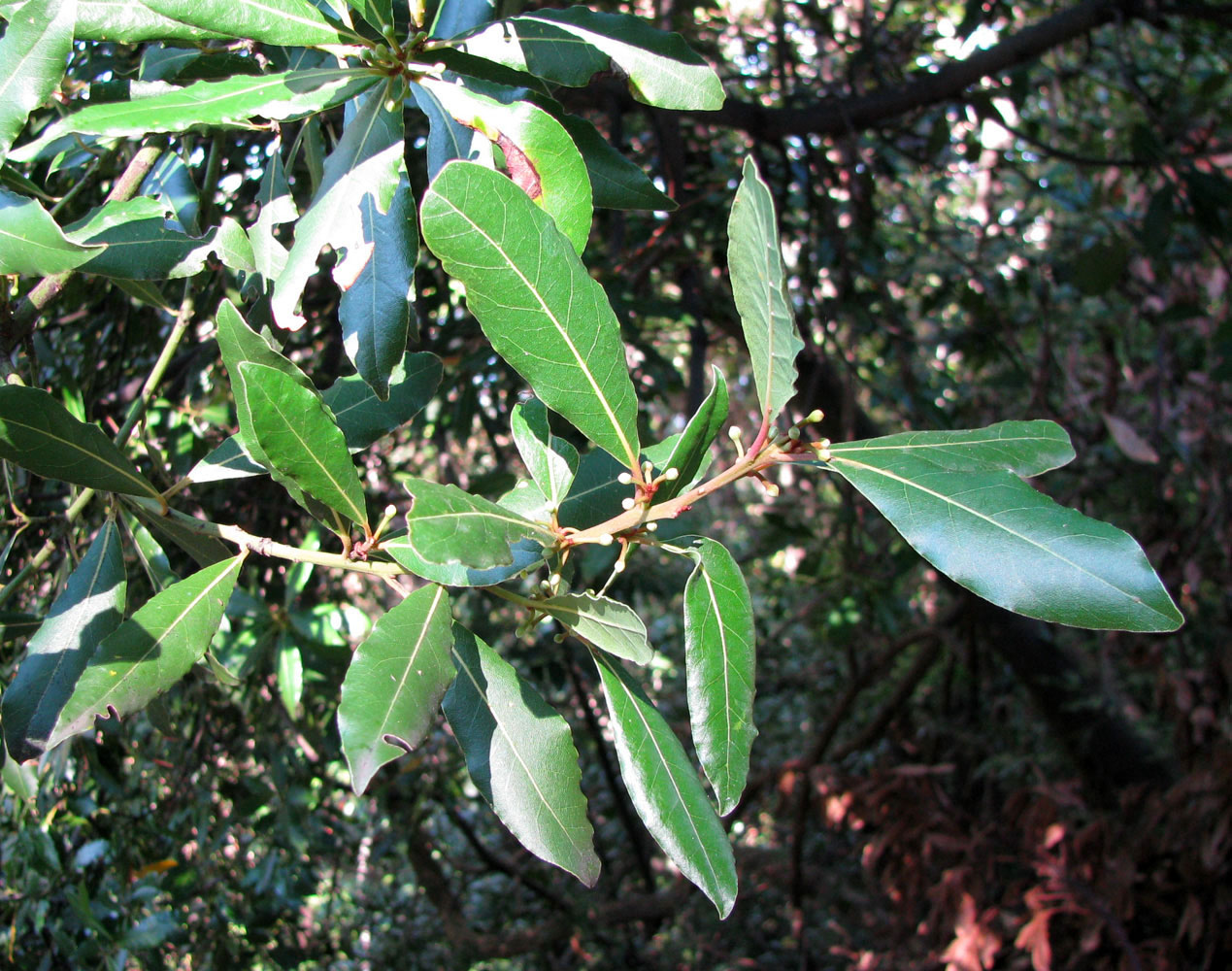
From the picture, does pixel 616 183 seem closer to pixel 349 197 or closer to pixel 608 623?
pixel 349 197

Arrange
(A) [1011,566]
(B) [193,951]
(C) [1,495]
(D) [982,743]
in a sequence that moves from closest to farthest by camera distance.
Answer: (A) [1011,566] → (C) [1,495] → (B) [193,951] → (D) [982,743]

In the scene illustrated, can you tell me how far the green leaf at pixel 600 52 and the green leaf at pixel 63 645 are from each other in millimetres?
573

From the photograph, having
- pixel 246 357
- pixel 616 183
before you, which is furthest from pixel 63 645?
pixel 616 183

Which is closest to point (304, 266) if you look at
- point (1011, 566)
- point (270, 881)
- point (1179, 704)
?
point (1011, 566)

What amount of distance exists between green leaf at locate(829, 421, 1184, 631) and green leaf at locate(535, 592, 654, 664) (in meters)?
0.20

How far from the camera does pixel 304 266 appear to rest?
30.6 inches

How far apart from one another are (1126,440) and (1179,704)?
0.82 meters

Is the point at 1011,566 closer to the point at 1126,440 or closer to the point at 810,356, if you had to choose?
the point at 810,356

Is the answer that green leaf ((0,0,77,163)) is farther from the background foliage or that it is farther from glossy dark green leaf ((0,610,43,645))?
glossy dark green leaf ((0,610,43,645))

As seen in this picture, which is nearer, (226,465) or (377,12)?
(377,12)

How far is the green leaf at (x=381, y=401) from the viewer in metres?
0.92

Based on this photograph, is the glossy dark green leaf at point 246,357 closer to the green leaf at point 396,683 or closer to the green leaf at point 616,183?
the green leaf at point 396,683

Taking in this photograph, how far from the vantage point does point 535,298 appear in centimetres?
68

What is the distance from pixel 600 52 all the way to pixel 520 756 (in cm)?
62
